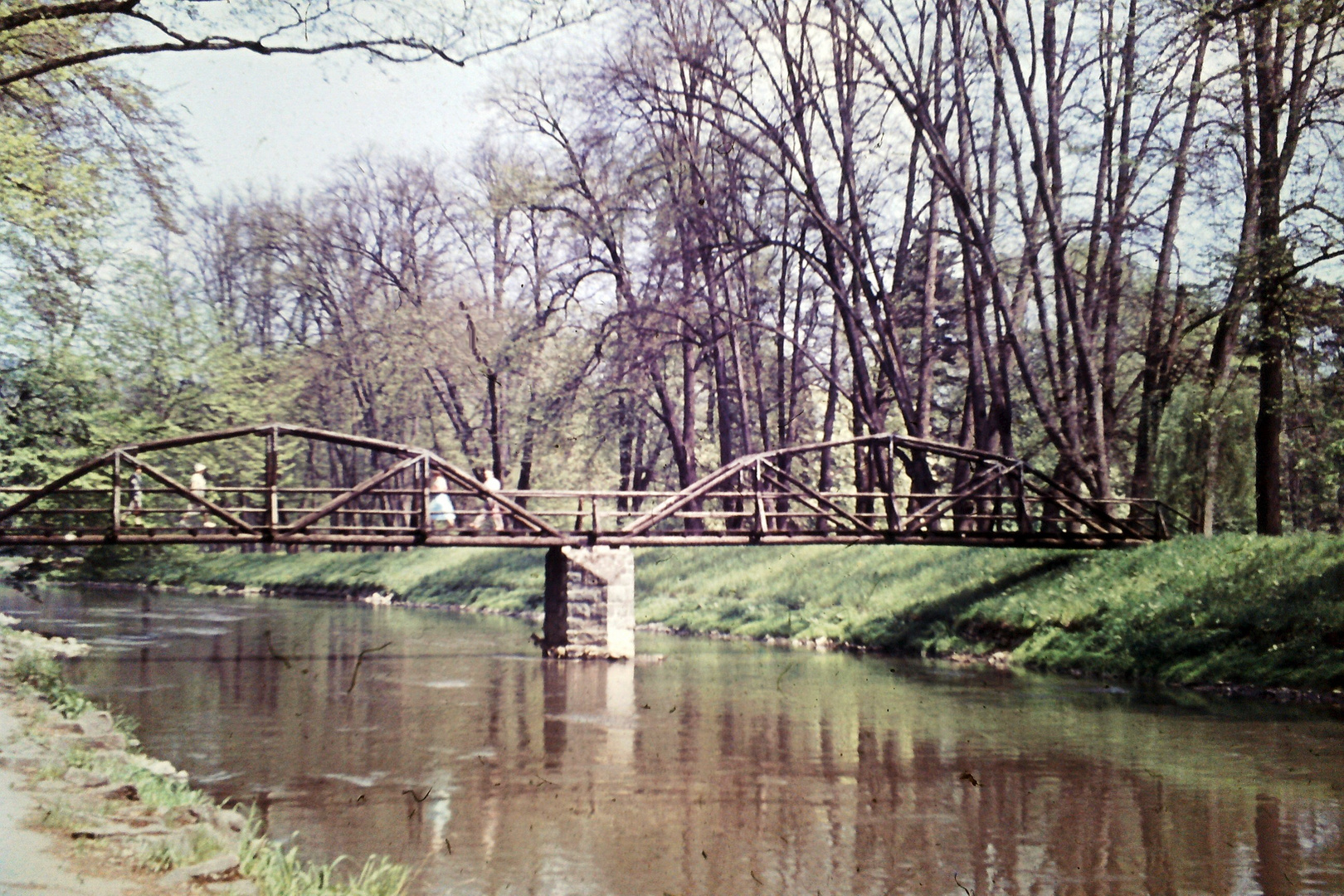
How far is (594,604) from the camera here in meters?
23.1

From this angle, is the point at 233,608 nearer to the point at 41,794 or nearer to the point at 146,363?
the point at 146,363

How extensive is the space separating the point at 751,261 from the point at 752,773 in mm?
28706

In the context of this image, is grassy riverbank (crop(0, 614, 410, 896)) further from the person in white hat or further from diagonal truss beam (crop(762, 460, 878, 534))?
diagonal truss beam (crop(762, 460, 878, 534))

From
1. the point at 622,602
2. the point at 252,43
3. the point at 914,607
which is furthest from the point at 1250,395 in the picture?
the point at 252,43

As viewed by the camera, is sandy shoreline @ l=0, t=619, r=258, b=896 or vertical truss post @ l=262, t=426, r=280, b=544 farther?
vertical truss post @ l=262, t=426, r=280, b=544

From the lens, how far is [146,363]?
30.5 meters

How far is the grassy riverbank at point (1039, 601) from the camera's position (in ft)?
60.5

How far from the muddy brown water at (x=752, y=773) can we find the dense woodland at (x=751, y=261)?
6478 mm

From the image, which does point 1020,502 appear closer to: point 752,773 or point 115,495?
point 752,773

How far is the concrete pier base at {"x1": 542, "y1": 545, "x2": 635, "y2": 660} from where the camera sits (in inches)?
899

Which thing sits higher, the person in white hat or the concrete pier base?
the person in white hat

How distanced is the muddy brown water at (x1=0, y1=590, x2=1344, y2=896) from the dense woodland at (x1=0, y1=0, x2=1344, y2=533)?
6.48 metres

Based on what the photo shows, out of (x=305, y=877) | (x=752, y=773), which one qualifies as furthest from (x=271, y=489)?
(x=305, y=877)

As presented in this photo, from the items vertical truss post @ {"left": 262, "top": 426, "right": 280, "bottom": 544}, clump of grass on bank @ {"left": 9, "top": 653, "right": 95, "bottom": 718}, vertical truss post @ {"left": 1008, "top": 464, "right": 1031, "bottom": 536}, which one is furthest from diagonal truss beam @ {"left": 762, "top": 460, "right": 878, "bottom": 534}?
clump of grass on bank @ {"left": 9, "top": 653, "right": 95, "bottom": 718}
